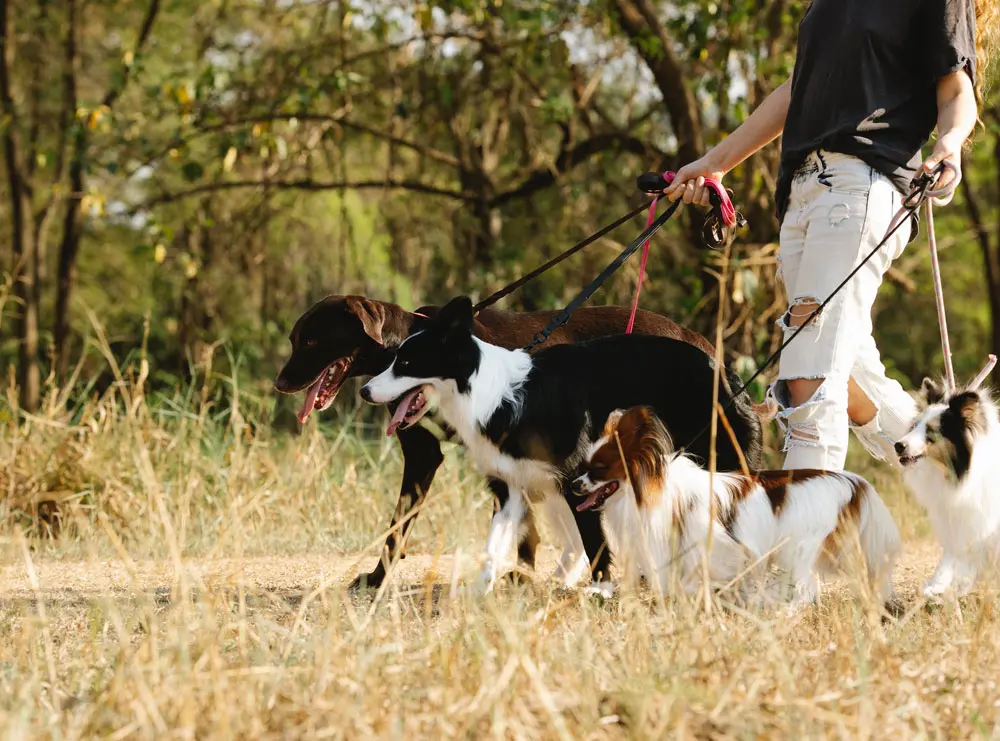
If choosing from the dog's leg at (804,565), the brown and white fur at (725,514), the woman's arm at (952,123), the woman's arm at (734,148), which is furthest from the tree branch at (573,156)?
the dog's leg at (804,565)

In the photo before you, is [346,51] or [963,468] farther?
[346,51]

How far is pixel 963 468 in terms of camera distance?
14.2 feet

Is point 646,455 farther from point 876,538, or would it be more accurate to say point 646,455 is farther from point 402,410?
point 402,410

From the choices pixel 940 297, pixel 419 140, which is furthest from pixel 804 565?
pixel 419 140

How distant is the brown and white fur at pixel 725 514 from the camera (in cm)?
A: 405

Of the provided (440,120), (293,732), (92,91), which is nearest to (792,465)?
(293,732)

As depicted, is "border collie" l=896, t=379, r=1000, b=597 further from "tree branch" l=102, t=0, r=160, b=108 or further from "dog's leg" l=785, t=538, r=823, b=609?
"tree branch" l=102, t=0, r=160, b=108

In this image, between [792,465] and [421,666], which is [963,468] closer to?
[792,465]

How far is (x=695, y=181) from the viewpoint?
4.55 meters

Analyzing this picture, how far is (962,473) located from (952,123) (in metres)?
1.26

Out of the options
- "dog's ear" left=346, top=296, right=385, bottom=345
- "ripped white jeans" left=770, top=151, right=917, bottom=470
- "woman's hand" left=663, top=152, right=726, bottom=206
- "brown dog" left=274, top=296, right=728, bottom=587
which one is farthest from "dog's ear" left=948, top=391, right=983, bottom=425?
"dog's ear" left=346, top=296, right=385, bottom=345

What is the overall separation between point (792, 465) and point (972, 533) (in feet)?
2.26

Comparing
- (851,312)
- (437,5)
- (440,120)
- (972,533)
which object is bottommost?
(972,533)

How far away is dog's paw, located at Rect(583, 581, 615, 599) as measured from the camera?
4215 mm
